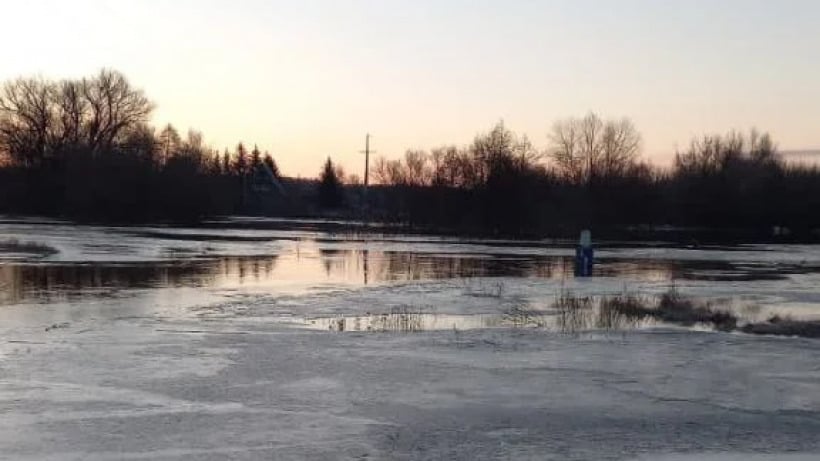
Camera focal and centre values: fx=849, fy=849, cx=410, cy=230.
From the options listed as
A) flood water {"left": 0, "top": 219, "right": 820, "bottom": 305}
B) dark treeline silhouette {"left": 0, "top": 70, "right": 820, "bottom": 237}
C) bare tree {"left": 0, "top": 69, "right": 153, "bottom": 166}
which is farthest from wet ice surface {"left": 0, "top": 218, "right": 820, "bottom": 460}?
bare tree {"left": 0, "top": 69, "right": 153, "bottom": 166}

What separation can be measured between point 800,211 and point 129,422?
8016 cm

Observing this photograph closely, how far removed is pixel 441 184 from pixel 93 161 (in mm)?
32005

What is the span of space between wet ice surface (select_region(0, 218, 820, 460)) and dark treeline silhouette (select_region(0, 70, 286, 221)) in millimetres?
59132

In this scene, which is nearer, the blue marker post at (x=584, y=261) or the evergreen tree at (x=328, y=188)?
the blue marker post at (x=584, y=261)

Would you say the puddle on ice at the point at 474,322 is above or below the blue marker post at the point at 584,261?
below

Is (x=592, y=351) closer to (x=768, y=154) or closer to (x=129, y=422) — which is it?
(x=129, y=422)

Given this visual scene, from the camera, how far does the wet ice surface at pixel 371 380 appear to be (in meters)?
6.93

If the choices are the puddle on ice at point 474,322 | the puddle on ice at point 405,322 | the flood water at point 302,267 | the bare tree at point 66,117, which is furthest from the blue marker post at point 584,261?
the bare tree at point 66,117

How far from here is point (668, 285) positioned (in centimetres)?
2323

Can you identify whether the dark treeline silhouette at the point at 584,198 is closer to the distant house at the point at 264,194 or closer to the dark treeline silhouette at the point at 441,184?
the dark treeline silhouette at the point at 441,184

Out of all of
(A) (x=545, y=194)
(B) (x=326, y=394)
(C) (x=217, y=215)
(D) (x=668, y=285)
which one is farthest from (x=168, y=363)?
(C) (x=217, y=215)

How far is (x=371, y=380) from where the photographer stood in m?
9.48

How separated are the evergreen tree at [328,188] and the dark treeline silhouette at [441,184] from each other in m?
40.8

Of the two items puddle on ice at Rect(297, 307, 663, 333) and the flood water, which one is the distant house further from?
puddle on ice at Rect(297, 307, 663, 333)
